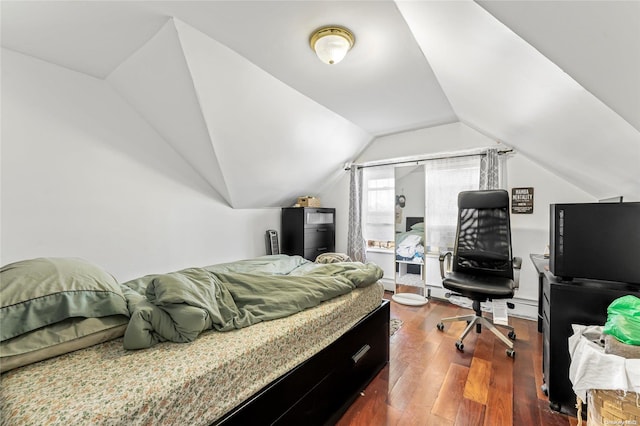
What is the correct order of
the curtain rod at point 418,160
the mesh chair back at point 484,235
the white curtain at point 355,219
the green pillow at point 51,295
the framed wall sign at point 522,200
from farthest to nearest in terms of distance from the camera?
1. the white curtain at point 355,219
2. the curtain rod at point 418,160
3. the framed wall sign at point 522,200
4. the mesh chair back at point 484,235
5. the green pillow at point 51,295

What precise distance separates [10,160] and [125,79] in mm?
1029

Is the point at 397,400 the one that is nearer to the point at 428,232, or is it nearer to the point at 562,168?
the point at 428,232

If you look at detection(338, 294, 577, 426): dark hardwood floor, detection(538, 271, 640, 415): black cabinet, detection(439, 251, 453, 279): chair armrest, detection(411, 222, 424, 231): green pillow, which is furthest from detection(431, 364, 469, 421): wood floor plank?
detection(411, 222, 424, 231): green pillow

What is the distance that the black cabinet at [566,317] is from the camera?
55.4 inches

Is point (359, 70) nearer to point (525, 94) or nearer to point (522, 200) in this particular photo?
point (525, 94)

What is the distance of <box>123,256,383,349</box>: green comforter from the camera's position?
107cm

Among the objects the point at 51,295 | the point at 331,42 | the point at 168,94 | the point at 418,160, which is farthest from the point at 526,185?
the point at 51,295

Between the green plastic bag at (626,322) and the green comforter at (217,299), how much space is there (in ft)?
3.86

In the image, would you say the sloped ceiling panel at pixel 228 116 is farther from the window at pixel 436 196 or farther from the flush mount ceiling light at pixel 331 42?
the window at pixel 436 196

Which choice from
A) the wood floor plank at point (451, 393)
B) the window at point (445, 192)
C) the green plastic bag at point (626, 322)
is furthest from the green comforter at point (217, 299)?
the window at point (445, 192)

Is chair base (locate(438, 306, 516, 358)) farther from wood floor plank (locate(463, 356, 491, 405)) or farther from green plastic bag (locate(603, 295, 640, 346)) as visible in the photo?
green plastic bag (locate(603, 295, 640, 346))

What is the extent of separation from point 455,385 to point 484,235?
149cm

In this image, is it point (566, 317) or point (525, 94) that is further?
point (525, 94)

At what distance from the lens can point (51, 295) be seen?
0.96 m
